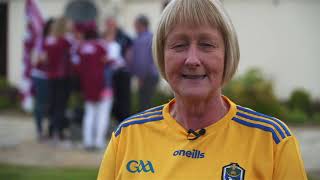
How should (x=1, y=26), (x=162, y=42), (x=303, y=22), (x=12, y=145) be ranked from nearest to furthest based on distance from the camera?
(x=162, y=42), (x=12, y=145), (x=303, y=22), (x=1, y=26)

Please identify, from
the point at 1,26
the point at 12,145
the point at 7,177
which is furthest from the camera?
the point at 1,26

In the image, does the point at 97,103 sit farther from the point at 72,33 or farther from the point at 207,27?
the point at 207,27

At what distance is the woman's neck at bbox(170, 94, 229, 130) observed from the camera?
238 centimetres

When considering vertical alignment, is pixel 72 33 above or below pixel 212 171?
below

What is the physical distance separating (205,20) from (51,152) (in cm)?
761

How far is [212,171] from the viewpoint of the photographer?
89.2 inches

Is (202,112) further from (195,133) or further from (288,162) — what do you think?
(288,162)

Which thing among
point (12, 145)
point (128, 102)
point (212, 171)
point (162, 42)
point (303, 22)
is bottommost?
point (12, 145)

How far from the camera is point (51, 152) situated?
31.1ft

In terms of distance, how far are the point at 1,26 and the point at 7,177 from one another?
10.8 metres

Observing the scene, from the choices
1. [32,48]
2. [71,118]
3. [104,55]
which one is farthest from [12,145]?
[104,55]

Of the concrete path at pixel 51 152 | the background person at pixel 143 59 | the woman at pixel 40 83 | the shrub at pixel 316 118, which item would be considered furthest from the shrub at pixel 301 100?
the woman at pixel 40 83

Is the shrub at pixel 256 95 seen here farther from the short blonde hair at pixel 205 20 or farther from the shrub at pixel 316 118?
the short blonde hair at pixel 205 20

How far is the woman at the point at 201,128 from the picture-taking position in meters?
2.22
